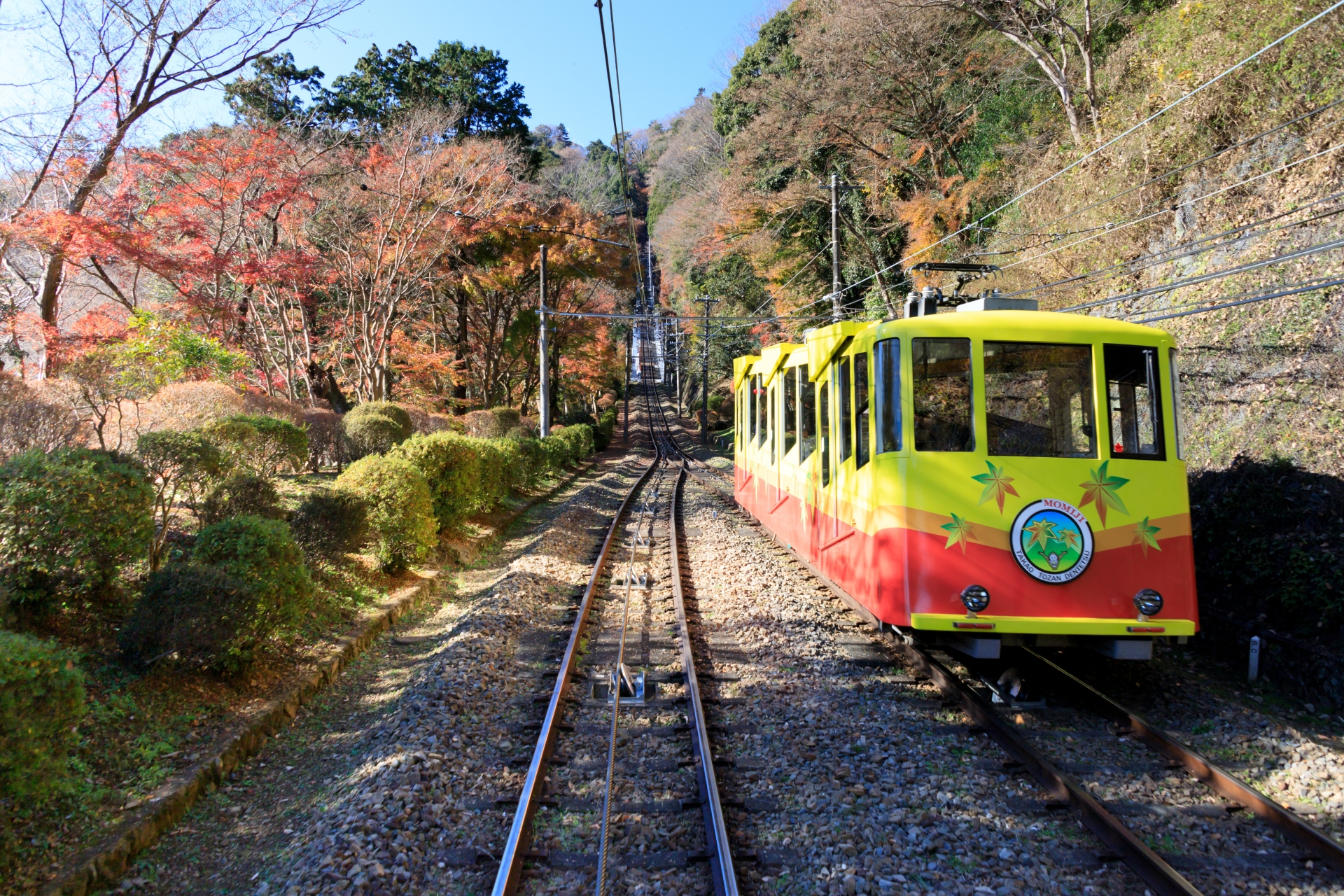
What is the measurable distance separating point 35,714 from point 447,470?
8727 mm

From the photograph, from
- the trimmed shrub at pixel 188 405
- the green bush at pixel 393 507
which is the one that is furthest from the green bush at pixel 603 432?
the green bush at pixel 393 507

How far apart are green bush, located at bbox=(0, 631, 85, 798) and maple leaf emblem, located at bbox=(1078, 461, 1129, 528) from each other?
608 centimetres

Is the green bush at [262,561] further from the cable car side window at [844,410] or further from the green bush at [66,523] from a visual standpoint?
the cable car side window at [844,410]

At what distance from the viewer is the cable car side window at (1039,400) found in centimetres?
582

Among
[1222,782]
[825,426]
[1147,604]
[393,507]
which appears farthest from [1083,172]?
[1222,782]

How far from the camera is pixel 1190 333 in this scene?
36.3 feet

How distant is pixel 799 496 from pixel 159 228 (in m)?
13.6

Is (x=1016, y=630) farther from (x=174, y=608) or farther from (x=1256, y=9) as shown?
(x=1256, y=9)

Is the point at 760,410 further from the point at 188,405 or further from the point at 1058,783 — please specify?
the point at 188,405

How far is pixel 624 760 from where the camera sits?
201 inches

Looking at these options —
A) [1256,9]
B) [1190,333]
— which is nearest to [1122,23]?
[1256,9]

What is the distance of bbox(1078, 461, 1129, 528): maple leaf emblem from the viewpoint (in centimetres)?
563

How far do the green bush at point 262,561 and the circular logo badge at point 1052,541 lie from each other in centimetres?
553

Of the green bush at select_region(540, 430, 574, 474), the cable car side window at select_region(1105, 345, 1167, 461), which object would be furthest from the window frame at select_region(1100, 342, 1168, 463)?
the green bush at select_region(540, 430, 574, 474)
